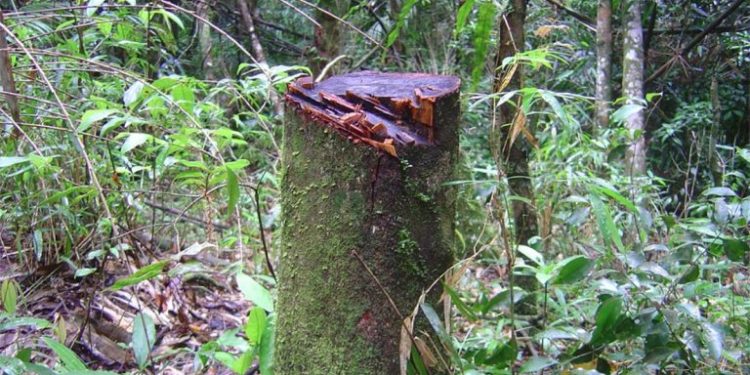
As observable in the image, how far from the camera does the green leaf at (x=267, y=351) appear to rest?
144 centimetres

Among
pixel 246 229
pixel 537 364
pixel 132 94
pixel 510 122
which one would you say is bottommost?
pixel 246 229

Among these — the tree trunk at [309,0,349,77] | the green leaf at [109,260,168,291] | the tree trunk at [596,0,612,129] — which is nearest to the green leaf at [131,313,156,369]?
the green leaf at [109,260,168,291]

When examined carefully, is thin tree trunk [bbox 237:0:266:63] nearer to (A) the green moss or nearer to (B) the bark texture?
(B) the bark texture

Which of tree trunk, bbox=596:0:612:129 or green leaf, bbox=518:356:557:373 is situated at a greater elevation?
tree trunk, bbox=596:0:612:129

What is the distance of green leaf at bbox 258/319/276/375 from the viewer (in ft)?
4.72

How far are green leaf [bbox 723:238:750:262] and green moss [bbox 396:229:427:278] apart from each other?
2.38ft

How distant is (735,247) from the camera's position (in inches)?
57.1

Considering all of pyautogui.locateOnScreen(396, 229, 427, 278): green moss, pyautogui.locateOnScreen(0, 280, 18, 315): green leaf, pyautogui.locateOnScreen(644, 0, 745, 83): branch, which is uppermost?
pyautogui.locateOnScreen(644, 0, 745, 83): branch

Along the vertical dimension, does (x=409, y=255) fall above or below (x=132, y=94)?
below

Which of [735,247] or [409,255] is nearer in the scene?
[409,255]

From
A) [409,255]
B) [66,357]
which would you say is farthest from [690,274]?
[66,357]

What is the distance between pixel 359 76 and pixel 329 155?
0.40 m

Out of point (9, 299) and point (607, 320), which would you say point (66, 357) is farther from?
point (607, 320)

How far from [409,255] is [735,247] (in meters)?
0.78
